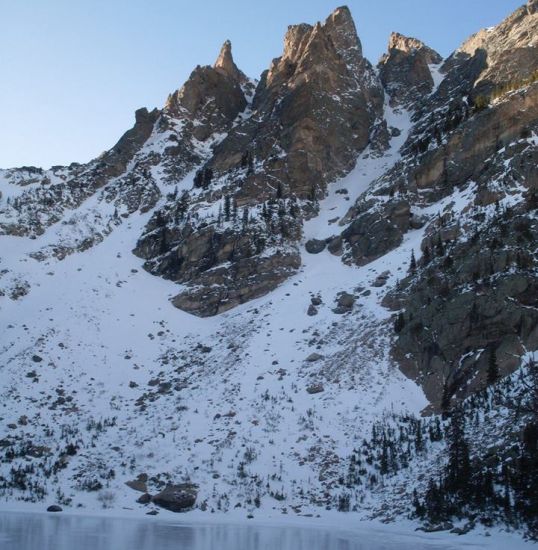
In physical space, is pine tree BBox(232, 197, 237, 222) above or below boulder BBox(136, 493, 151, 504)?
above

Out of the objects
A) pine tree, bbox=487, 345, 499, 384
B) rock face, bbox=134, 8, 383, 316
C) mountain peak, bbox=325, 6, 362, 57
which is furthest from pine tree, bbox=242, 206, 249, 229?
mountain peak, bbox=325, 6, 362, 57

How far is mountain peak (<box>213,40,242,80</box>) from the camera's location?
95625 mm

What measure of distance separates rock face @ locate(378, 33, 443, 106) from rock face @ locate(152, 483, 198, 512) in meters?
72.2

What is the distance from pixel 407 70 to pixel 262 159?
1406 inches

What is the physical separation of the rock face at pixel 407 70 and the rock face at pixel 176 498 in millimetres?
72155

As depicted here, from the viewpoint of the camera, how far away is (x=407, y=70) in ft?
305

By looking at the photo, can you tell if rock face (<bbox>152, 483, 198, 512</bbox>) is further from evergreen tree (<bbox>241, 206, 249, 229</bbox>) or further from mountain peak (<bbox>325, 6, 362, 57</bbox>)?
mountain peak (<bbox>325, 6, 362, 57</bbox>)

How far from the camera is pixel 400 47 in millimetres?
101938

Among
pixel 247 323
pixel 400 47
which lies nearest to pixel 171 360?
pixel 247 323

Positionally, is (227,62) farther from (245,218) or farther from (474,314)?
(474,314)

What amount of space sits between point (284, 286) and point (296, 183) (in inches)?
686

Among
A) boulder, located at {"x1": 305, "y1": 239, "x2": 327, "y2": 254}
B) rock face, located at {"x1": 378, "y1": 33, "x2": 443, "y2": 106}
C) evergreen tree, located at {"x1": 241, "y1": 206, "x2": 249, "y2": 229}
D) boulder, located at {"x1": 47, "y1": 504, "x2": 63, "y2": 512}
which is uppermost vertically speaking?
rock face, located at {"x1": 378, "y1": 33, "x2": 443, "y2": 106}

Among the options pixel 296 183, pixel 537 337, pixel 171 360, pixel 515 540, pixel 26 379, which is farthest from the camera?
pixel 296 183

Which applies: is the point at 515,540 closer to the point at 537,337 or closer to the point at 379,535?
the point at 379,535
